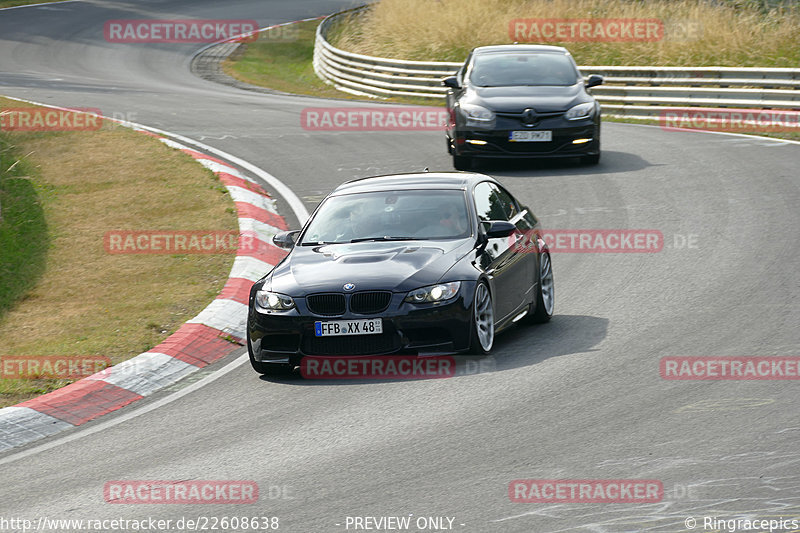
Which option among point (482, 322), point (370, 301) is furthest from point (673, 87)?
point (370, 301)

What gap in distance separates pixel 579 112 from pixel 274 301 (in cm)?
985

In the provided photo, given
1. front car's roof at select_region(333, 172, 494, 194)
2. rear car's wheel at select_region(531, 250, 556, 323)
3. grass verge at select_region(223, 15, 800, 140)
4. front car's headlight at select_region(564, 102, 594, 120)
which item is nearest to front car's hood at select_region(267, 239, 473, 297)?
front car's roof at select_region(333, 172, 494, 194)

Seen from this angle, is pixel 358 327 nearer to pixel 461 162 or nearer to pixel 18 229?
pixel 18 229

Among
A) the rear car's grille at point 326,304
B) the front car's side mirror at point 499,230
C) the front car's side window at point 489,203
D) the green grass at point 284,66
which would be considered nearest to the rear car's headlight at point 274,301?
the rear car's grille at point 326,304

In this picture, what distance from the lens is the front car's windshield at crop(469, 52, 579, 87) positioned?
19.1m

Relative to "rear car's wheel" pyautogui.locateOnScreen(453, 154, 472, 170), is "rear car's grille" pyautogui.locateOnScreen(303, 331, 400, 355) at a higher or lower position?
higher

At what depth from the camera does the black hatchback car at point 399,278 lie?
901cm

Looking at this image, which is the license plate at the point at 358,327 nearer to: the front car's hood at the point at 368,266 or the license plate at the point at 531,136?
the front car's hood at the point at 368,266

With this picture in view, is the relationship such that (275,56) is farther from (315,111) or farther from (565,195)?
(565,195)

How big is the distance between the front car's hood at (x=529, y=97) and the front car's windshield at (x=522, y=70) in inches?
10.0

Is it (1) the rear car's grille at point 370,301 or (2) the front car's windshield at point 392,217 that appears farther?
(2) the front car's windshield at point 392,217

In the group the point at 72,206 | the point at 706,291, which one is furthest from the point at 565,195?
the point at 72,206

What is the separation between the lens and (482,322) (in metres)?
9.40

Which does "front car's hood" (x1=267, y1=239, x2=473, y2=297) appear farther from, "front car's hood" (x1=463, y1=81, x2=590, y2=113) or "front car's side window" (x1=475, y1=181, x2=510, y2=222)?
"front car's hood" (x1=463, y1=81, x2=590, y2=113)
